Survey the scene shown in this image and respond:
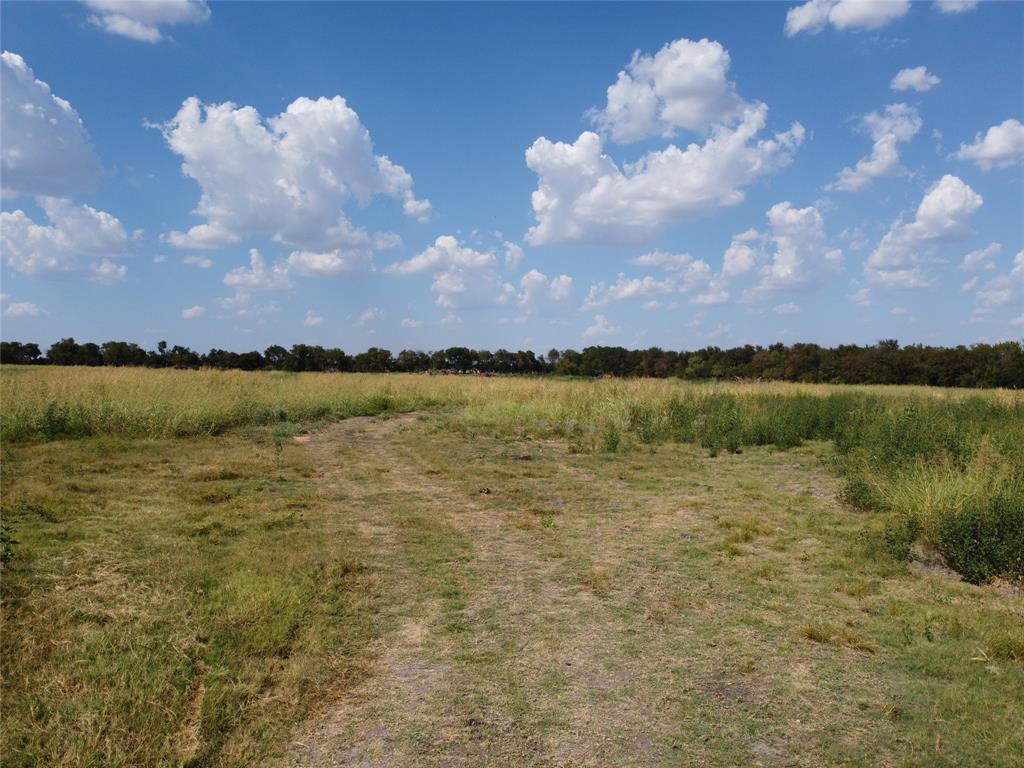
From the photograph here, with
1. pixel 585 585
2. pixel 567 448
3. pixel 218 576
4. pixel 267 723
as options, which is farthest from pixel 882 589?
pixel 567 448

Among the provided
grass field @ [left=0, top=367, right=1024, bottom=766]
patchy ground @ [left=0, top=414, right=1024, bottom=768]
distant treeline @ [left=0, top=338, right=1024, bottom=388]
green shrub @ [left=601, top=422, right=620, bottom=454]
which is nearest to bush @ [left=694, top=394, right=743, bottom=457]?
green shrub @ [left=601, top=422, right=620, bottom=454]

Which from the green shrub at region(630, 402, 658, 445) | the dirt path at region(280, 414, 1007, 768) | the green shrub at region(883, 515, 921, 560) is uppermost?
the green shrub at region(630, 402, 658, 445)

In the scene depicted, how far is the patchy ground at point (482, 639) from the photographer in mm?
2762

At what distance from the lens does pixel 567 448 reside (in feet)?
44.2

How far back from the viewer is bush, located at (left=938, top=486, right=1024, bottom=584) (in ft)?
16.6

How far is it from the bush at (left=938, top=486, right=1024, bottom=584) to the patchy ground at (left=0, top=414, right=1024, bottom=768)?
228 mm

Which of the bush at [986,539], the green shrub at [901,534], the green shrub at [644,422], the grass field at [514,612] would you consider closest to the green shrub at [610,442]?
the green shrub at [644,422]

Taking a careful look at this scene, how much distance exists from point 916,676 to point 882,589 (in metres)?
1.53

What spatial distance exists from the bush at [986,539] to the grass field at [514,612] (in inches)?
0.8

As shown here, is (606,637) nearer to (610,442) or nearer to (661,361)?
(610,442)

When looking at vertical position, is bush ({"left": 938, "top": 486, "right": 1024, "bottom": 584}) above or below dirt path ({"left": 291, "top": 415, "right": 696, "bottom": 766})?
above

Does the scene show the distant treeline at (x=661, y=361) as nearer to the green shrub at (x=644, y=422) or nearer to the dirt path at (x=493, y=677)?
the green shrub at (x=644, y=422)

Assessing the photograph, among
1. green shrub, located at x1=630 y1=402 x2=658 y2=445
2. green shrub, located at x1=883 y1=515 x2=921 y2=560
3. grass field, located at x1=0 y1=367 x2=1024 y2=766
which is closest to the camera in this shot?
grass field, located at x1=0 y1=367 x2=1024 y2=766

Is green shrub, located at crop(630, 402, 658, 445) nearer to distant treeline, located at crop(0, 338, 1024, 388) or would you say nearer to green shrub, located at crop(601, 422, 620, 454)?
green shrub, located at crop(601, 422, 620, 454)
